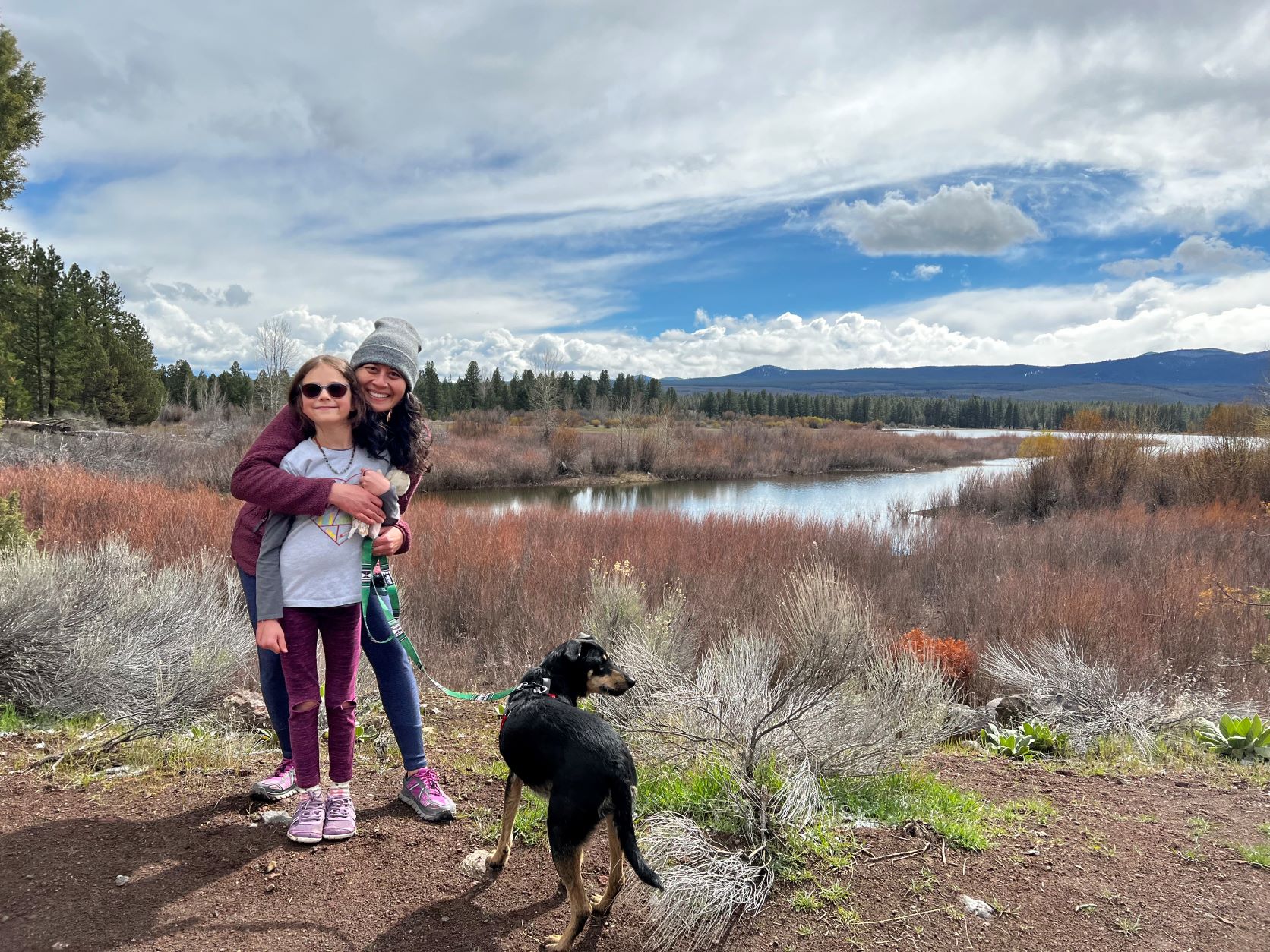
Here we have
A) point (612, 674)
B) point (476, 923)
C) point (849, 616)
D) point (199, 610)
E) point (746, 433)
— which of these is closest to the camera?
point (476, 923)

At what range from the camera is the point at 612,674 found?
252 cm

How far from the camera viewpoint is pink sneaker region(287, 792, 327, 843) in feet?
8.78

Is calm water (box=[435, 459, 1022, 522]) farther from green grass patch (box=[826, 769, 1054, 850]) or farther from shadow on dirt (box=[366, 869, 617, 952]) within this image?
shadow on dirt (box=[366, 869, 617, 952])

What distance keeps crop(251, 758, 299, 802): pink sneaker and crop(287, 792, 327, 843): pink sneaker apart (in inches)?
10.0

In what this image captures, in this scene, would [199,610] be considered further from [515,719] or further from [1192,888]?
[1192,888]

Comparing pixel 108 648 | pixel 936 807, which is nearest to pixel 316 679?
pixel 936 807

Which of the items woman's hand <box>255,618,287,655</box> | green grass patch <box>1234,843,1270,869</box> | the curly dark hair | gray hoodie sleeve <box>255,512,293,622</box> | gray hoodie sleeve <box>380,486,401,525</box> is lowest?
green grass patch <box>1234,843,1270,869</box>

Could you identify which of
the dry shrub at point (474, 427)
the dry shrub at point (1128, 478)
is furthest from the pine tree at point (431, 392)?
the dry shrub at point (1128, 478)

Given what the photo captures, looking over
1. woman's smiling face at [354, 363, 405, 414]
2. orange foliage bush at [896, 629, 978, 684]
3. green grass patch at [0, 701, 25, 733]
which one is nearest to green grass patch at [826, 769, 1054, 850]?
woman's smiling face at [354, 363, 405, 414]

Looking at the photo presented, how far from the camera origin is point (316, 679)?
8.86 feet

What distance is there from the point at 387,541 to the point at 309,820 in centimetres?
107

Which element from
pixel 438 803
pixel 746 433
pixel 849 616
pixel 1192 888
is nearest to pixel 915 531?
pixel 849 616

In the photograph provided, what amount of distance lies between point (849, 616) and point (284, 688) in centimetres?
458

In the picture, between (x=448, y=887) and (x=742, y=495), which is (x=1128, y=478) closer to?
(x=742, y=495)
